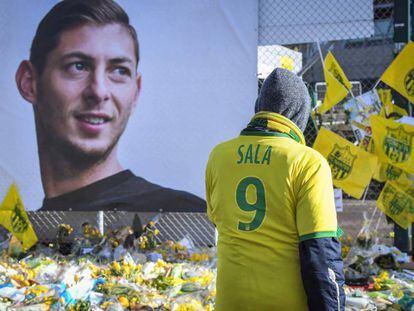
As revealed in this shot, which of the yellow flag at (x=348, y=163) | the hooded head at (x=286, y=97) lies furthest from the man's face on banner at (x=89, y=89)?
the hooded head at (x=286, y=97)

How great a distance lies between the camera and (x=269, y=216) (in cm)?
226

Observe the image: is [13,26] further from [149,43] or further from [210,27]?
[210,27]

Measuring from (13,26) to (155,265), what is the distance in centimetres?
325

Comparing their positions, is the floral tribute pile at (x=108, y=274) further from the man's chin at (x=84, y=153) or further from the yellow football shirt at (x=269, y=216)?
the yellow football shirt at (x=269, y=216)

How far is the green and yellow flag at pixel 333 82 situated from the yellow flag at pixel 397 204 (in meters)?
0.91

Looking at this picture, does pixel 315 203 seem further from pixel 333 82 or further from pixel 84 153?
pixel 84 153

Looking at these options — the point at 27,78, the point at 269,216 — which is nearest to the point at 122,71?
the point at 27,78

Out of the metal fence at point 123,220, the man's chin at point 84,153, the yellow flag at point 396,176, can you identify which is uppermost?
the man's chin at point 84,153

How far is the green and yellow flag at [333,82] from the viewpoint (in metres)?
5.37

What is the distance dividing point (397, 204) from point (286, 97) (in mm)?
3305

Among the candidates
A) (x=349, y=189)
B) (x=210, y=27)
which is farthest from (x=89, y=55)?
(x=349, y=189)

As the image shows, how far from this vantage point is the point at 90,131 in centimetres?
629

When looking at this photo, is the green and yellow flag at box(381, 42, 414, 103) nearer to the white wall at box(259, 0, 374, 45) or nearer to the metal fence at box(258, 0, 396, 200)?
the metal fence at box(258, 0, 396, 200)

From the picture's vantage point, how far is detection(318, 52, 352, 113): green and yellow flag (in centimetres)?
537
